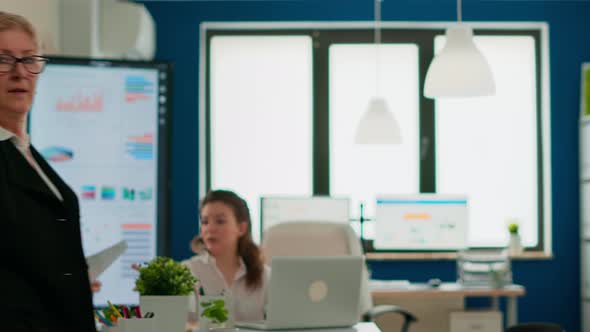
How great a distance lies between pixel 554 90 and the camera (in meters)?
6.79

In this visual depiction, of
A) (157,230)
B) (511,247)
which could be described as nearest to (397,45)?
(511,247)

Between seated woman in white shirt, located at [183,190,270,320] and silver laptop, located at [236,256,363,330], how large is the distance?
796 mm

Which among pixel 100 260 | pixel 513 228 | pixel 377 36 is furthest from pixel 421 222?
pixel 100 260

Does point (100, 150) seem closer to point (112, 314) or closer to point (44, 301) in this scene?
point (112, 314)

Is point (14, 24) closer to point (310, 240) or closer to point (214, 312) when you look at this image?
point (214, 312)

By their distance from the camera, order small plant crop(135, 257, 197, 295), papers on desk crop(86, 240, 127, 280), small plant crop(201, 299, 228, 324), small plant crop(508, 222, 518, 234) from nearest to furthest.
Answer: papers on desk crop(86, 240, 127, 280), small plant crop(135, 257, 197, 295), small plant crop(201, 299, 228, 324), small plant crop(508, 222, 518, 234)

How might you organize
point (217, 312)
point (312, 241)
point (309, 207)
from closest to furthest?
point (217, 312), point (312, 241), point (309, 207)

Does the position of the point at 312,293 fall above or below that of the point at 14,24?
below

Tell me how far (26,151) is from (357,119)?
5353mm

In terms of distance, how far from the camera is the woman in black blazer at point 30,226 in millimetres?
1466

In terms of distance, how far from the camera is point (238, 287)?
3.55 metres

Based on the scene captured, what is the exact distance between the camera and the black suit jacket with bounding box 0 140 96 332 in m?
1.46

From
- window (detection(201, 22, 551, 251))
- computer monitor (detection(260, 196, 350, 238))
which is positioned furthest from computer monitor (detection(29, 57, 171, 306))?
window (detection(201, 22, 551, 251))

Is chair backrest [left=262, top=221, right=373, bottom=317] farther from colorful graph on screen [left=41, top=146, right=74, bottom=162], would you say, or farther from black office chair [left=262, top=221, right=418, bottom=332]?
colorful graph on screen [left=41, top=146, right=74, bottom=162]
